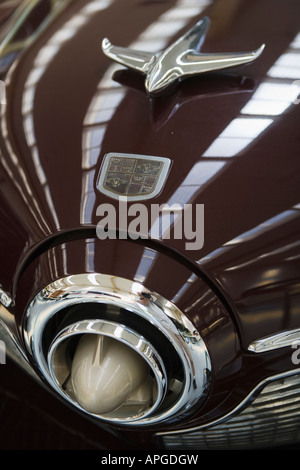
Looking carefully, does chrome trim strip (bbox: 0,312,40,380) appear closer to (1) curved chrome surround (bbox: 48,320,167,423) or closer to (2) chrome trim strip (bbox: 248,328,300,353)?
(1) curved chrome surround (bbox: 48,320,167,423)

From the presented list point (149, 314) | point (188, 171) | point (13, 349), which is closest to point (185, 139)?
point (188, 171)

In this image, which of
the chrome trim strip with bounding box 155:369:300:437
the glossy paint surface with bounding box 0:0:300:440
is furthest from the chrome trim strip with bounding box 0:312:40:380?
the chrome trim strip with bounding box 155:369:300:437

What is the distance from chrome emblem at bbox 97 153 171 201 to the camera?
1.93 ft

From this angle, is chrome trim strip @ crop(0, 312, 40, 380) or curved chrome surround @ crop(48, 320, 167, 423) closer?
curved chrome surround @ crop(48, 320, 167, 423)

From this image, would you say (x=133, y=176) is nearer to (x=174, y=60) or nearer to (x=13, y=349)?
(x=174, y=60)

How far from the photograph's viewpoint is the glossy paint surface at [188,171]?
1.87 ft

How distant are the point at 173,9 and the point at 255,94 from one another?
18 centimetres

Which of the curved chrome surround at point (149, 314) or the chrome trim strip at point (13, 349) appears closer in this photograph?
the curved chrome surround at point (149, 314)

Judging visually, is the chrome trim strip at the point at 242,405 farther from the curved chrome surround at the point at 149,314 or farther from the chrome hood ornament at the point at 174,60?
the chrome hood ornament at the point at 174,60

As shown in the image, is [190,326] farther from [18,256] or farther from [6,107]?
[6,107]

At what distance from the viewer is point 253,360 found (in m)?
0.60

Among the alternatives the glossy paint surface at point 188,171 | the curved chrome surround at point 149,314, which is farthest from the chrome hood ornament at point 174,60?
the curved chrome surround at point 149,314

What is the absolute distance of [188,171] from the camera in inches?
23.4

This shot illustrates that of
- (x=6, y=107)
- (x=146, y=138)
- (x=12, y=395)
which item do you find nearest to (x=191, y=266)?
(x=146, y=138)
